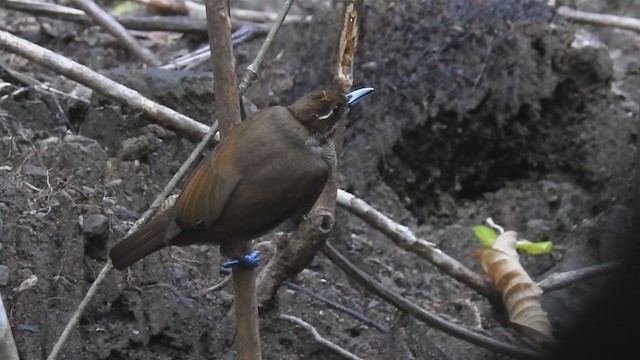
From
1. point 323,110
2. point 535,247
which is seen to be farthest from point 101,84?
point 535,247

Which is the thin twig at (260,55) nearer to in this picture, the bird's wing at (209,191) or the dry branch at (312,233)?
the bird's wing at (209,191)

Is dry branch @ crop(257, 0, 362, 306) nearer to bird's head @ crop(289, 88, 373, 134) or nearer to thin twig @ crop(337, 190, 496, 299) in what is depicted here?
bird's head @ crop(289, 88, 373, 134)

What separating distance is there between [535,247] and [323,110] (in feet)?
3.96

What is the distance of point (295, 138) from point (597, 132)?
79.0 inches

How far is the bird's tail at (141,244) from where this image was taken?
2.87m

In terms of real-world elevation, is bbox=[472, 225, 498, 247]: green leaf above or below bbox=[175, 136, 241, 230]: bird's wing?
above

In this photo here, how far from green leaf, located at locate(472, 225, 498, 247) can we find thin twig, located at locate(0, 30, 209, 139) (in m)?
0.99

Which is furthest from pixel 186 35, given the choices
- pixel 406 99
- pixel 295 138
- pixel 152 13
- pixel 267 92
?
pixel 295 138

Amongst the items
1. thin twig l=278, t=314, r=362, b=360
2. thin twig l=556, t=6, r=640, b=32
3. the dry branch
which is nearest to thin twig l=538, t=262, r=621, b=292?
thin twig l=278, t=314, r=362, b=360

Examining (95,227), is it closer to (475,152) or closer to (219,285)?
(219,285)

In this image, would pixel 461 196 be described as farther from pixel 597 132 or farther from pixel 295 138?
pixel 295 138

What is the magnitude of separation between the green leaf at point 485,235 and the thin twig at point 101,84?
0.99 m

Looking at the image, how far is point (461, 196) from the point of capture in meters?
4.71

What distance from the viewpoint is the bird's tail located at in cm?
287
